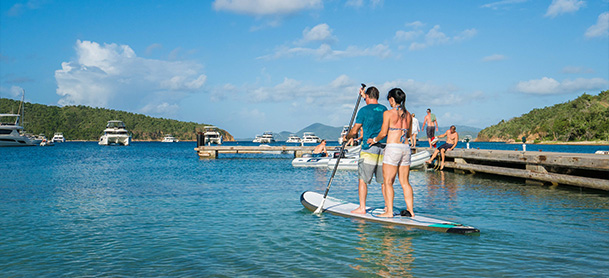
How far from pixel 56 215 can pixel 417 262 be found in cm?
889

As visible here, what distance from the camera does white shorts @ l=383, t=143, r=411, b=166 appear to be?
309 inches

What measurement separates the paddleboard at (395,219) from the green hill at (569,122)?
12022 centimetres

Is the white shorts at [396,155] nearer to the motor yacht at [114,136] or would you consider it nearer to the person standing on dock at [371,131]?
the person standing on dock at [371,131]

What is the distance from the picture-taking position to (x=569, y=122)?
12088 centimetres

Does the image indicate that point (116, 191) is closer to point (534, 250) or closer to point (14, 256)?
point (14, 256)

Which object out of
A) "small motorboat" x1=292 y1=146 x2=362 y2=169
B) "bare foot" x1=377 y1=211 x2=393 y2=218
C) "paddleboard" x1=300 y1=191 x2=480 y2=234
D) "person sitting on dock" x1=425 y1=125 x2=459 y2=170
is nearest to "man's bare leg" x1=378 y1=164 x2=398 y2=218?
"bare foot" x1=377 y1=211 x2=393 y2=218

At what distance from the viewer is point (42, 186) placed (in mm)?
17797

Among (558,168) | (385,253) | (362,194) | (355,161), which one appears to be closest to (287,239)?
(385,253)

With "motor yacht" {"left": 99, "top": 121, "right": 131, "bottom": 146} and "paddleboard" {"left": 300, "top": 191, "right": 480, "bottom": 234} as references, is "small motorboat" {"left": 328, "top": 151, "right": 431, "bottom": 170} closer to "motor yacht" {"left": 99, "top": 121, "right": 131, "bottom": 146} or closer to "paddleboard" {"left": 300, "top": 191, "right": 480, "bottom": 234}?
"paddleboard" {"left": 300, "top": 191, "right": 480, "bottom": 234}

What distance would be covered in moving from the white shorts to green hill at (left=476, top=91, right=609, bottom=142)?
398 ft

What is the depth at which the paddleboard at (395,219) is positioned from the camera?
7.75 m

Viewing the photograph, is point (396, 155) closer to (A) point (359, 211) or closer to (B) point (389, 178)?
(B) point (389, 178)

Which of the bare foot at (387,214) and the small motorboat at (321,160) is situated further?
the small motorboat at (321,160)

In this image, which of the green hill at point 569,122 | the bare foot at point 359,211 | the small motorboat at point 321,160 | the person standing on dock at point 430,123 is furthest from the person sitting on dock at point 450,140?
the green hill at point 569,122
